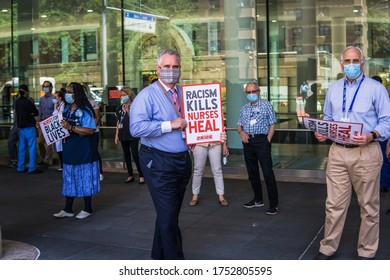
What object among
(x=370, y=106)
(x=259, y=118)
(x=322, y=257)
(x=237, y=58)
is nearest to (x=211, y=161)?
→ (x=259, y=118)

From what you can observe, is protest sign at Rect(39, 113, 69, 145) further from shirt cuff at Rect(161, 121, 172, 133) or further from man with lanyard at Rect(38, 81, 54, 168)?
man with lanyard at Rect(38, 81, 54, 168)

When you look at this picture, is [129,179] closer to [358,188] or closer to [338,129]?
[358,188]

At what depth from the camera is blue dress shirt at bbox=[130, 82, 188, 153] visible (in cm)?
483

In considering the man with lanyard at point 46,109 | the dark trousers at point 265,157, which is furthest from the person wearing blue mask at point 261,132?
the man with lanyard at point 46,109

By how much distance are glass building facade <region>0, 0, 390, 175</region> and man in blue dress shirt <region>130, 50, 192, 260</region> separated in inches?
397

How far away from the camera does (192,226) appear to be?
713 cm

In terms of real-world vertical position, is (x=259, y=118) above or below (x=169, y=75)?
below

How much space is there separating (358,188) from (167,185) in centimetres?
188

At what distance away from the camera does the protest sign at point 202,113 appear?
16.7 ft

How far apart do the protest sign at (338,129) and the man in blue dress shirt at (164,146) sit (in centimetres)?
135

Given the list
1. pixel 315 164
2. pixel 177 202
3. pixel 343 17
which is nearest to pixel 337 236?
pixel 177 202

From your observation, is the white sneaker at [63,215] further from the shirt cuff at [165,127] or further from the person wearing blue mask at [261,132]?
the shirt cuff at [165,127]

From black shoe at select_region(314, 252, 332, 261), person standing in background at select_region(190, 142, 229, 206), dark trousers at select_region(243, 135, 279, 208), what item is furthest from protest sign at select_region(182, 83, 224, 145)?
person standing in background at select_region(190, 142, 229, 206)
